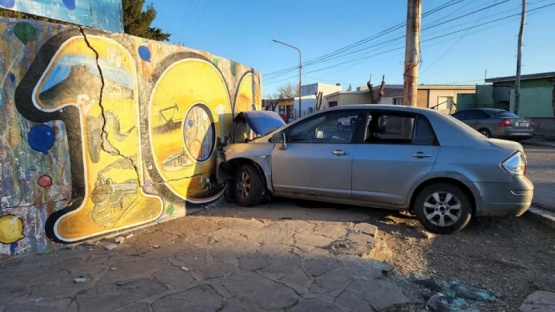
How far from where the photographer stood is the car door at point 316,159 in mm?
5352

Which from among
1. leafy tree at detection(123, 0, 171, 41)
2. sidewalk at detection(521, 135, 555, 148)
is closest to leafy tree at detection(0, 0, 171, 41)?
leafy tree at detection(123, 0, 171, 41)

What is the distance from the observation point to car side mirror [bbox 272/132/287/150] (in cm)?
583

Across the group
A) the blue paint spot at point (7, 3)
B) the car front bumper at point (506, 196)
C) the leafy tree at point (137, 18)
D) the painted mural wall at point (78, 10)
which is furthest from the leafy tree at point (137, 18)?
the car front bumper at point (506, 196)

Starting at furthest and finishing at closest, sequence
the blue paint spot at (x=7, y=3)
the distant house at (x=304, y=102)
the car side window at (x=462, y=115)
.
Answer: the distant house at (x=304, y=102) < the car side window at (x=462, y=115) < the blue paint spot at (x=7, y=3)

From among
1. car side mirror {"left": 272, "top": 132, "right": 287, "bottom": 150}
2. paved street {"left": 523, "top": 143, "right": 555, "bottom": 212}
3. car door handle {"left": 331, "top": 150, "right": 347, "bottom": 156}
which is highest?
car side mirror {"left": 272, "top": 132, "right": 287, "bottom": 150}

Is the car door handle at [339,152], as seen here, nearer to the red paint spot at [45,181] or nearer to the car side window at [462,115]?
the red paint spot at [45,181]

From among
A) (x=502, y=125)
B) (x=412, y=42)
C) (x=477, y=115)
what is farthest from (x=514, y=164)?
(x=477, y=115)

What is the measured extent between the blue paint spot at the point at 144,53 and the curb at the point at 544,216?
5665mm

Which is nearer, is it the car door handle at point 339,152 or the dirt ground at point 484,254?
the dirt ground at point 484,254

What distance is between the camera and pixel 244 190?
20.6 ft

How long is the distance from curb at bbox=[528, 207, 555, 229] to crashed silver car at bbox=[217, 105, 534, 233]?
71 centimetres

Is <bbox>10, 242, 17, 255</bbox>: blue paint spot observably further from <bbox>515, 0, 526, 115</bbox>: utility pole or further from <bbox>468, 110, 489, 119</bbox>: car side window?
<bbox>515, 0, 526, 115</bbox>: utility pole

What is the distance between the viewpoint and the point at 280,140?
5867 millimetres

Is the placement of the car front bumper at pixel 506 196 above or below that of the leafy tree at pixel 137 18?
below
